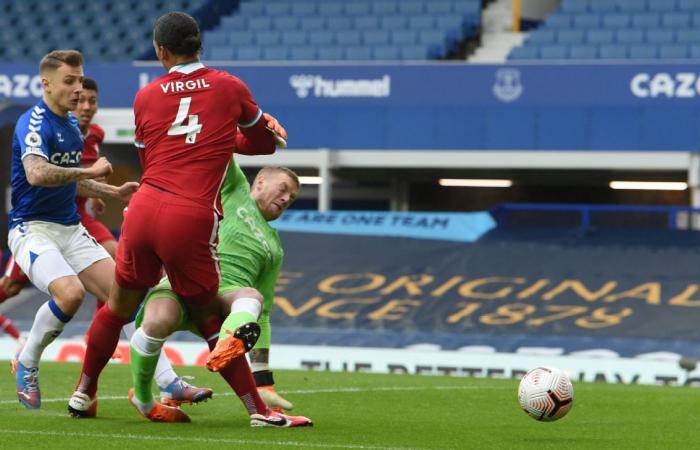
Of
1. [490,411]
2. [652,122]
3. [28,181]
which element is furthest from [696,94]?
[28,181]

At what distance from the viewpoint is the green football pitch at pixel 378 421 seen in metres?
6.37

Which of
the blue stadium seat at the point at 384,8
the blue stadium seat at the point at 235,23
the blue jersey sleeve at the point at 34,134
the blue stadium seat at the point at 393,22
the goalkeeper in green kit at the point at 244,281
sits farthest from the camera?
the blue stadium seat at the point at 235,23

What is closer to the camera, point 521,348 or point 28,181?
point 28,181

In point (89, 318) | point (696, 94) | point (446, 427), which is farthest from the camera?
point (696, 94)

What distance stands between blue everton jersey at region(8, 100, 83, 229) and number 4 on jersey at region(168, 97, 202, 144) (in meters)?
1.17

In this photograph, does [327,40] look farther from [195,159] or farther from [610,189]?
[195,159]

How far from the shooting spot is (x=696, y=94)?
1978cm

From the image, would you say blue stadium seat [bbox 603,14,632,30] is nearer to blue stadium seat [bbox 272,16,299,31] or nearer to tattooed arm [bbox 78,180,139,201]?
blue stadium seat [bbox 272,16,299,31]

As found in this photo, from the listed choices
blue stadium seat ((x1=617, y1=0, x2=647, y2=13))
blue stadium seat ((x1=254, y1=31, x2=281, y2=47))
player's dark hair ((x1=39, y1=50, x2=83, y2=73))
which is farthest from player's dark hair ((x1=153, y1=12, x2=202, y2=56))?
blue stadium seat ((x1=254, y1=31, x2=281, y2=47))

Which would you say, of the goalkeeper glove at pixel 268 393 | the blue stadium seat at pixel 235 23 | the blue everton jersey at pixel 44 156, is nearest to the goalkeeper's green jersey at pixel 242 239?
the goalkeeper glove at pixel 268 393

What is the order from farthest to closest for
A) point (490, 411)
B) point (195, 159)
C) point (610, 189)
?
1. point (610, 189)
2. point (490, 411)
3. point (195, 159)

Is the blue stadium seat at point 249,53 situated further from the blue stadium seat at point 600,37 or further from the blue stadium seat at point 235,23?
the blue stadium seat at point 600,37

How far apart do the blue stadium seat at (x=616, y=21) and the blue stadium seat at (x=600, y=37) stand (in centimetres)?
24

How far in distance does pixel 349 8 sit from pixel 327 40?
4.06ft
